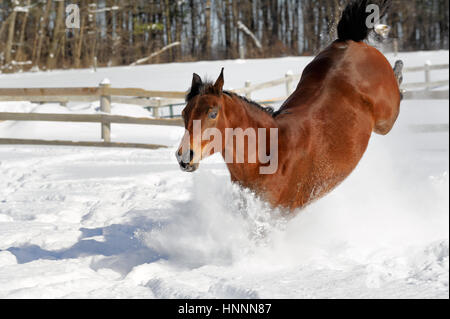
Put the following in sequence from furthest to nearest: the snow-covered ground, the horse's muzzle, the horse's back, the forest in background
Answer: the forest in background < the horse's back < the horse's muzzle < the snow-covered ground

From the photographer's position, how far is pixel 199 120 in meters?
2.77

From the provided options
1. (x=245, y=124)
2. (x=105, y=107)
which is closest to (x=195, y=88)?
(x=245, y=124)

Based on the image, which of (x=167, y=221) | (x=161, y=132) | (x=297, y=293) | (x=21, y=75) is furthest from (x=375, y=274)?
(x=21, y=75)

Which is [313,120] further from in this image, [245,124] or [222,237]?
[222,237]

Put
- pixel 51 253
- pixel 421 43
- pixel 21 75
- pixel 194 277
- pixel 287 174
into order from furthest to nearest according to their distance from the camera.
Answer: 1. pixel 421 43
2. pixel 21 75
3. pixel 51 253
4. pixel 287 174
5. pixel 194 277

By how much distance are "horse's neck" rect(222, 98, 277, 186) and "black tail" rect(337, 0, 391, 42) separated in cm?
149

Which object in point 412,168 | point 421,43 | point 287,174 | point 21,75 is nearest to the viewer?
point 287,174

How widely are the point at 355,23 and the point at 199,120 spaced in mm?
2053

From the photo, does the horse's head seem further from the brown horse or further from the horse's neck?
the horse's neck

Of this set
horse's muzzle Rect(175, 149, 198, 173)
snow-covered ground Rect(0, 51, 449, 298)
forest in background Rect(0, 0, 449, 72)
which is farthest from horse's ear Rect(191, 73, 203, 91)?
forest in background Rect(0, 0, 449, 72)

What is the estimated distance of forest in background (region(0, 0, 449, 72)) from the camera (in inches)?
968

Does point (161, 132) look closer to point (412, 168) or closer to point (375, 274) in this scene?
point (412, 168)

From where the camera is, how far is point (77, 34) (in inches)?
979
